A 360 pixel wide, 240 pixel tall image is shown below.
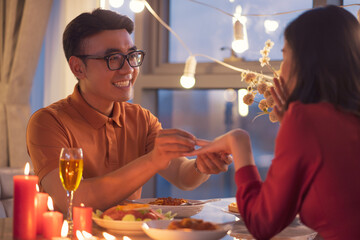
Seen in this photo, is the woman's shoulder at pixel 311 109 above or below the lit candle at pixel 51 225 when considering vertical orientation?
above

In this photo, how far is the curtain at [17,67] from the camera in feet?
11.5

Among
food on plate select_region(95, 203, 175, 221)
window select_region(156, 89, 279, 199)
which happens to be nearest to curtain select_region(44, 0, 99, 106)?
window select_region(156, 89, 279, 199)

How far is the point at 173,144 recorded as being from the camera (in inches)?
65.2

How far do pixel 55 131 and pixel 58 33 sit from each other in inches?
69.6

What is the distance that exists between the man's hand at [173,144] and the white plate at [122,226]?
0.33 meters

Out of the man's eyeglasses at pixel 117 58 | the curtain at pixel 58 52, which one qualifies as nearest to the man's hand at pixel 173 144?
the man's eyeglasses at pixel 117 58

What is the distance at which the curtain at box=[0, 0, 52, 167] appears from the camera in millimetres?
3506

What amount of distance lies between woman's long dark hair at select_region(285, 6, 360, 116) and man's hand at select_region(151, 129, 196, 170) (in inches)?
17.0

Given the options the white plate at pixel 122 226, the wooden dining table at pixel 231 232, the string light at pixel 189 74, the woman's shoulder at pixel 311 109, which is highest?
the string light at pixel 189 74

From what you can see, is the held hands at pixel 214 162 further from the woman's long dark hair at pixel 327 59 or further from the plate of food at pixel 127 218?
the woman's long dark hair at pixel 327 59

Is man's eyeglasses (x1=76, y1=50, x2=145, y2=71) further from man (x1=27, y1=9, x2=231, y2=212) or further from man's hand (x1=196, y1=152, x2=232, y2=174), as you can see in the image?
man's hand (x1=196, y1=152, x2=232, y2=174)

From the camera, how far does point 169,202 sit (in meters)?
1.75

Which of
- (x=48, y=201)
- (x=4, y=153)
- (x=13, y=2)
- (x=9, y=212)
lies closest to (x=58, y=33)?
(x=13, y=2)

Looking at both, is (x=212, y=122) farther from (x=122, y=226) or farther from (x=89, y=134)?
(x=122, y=226)
